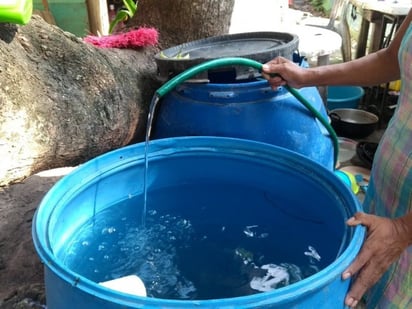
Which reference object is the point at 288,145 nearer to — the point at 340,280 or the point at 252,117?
the point at 252,117

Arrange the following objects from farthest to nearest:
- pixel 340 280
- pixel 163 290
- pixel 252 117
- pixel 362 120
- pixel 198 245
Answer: pixel 362 120
pixel 252 117
pixel 198 245
pixel 163 290
pixel 340 280

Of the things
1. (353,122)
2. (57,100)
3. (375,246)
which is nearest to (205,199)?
(57,100)

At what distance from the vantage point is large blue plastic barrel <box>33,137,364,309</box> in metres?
1.14

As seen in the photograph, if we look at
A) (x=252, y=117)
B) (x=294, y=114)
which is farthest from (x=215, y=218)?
(x=294, y=114)

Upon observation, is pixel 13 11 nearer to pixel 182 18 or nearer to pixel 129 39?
pixel 129 39

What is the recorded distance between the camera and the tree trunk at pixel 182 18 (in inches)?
79.0

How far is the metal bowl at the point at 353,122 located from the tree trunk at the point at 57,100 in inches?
93.4

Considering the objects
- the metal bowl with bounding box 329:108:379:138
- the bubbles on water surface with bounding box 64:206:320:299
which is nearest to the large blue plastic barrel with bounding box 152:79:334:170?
the bubbles on water surface with bounding box 64:206:320:299

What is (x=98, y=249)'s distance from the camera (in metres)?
1.30

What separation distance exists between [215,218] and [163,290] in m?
0.33

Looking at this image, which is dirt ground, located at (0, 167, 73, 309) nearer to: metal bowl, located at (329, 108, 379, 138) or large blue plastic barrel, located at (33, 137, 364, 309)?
large blue plastic barrel, located at (33, 137, 364, 309)

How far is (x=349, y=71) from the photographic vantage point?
1448 millimetres

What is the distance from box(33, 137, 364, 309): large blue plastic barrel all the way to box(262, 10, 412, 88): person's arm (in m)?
0.32

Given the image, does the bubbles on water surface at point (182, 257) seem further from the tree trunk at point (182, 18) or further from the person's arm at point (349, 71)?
the tree trunk at point (182, 18)
